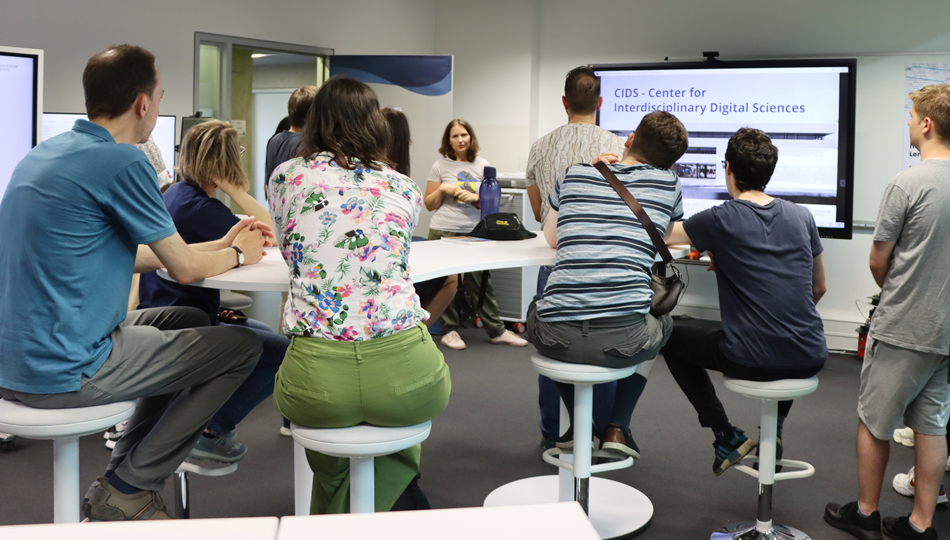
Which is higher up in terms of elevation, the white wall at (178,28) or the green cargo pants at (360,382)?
the white wall at (178,28)

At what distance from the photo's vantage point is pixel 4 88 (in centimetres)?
314

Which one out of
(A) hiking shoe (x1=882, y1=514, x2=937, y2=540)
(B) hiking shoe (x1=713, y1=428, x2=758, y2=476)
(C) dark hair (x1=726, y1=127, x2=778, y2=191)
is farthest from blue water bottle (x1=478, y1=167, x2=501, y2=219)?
(A) hiking shoe (x1=882, y1=514, x2=937, y2=540)

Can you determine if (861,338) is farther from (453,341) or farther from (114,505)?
(114,505)

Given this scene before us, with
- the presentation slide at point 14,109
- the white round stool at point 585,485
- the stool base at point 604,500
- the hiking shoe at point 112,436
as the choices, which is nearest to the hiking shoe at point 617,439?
the white round stool at point 585,485

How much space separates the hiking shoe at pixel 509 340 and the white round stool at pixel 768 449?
113 inches

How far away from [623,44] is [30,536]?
587 cm

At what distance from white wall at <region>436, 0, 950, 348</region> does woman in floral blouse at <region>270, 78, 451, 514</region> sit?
4.46 m

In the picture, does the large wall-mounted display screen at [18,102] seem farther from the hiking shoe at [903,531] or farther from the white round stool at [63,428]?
the hiking shoe at [903,531]

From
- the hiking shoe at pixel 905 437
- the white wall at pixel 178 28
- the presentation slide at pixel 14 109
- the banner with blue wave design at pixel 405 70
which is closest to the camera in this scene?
the presentation slide at pixel 14 109

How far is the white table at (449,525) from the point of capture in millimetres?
823

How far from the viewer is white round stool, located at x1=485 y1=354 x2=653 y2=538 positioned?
2.23m

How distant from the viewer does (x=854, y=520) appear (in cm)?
257

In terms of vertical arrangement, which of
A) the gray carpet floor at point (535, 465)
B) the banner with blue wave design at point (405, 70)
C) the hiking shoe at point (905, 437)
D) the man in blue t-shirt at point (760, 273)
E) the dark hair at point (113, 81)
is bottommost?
the gray carpet floor at point (535, 465)

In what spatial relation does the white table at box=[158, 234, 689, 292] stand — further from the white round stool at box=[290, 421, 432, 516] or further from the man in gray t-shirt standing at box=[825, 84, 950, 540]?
the man in gray t-shirt standing at box=[825, 84, 950, 540]
